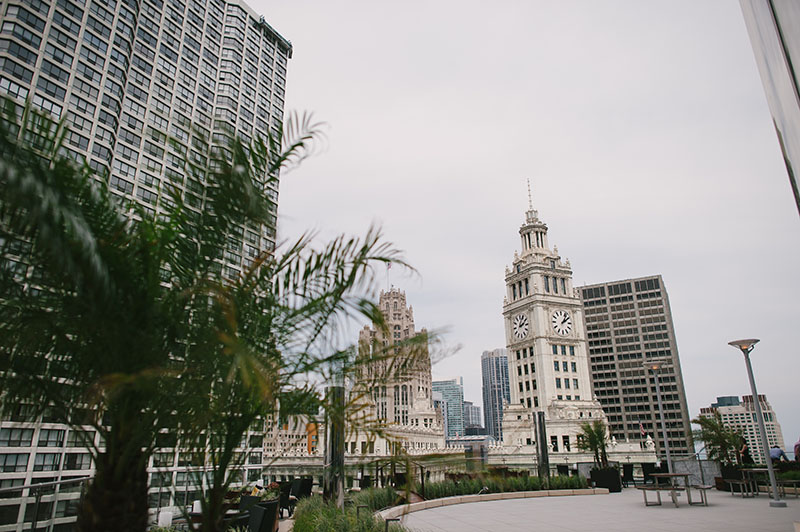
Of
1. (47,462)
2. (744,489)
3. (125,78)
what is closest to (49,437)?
(47,462)

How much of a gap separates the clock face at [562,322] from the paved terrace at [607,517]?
67626 mm

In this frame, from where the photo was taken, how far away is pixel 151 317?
14.6ft

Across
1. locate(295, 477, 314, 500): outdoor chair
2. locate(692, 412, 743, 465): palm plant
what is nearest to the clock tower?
locate(692, 412, 743, 465): palm plant

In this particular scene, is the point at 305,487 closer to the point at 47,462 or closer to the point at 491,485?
the point at 491,485

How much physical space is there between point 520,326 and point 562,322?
7235 mm

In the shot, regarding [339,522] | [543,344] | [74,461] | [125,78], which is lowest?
[74,461]

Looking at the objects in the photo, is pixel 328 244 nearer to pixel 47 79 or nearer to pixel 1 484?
pixel 1 484

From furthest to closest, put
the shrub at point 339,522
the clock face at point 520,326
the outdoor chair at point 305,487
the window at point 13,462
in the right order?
the clock face at point 520,326 → the window at point 13,462 → the outdoor chair at point 305,487 → the shrub at point 339,522

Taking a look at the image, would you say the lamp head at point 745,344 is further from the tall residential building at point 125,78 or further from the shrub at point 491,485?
the tall residential building at point 125,78

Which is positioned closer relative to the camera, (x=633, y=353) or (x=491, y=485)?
(x=491, y=485)

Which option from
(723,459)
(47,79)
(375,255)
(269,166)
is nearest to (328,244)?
(375,255)

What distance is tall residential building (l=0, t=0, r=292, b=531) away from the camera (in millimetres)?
33906

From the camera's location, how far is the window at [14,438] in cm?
3136

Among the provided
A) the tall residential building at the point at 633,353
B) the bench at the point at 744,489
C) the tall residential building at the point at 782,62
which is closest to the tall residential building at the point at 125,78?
the bench at the point at 744,489
